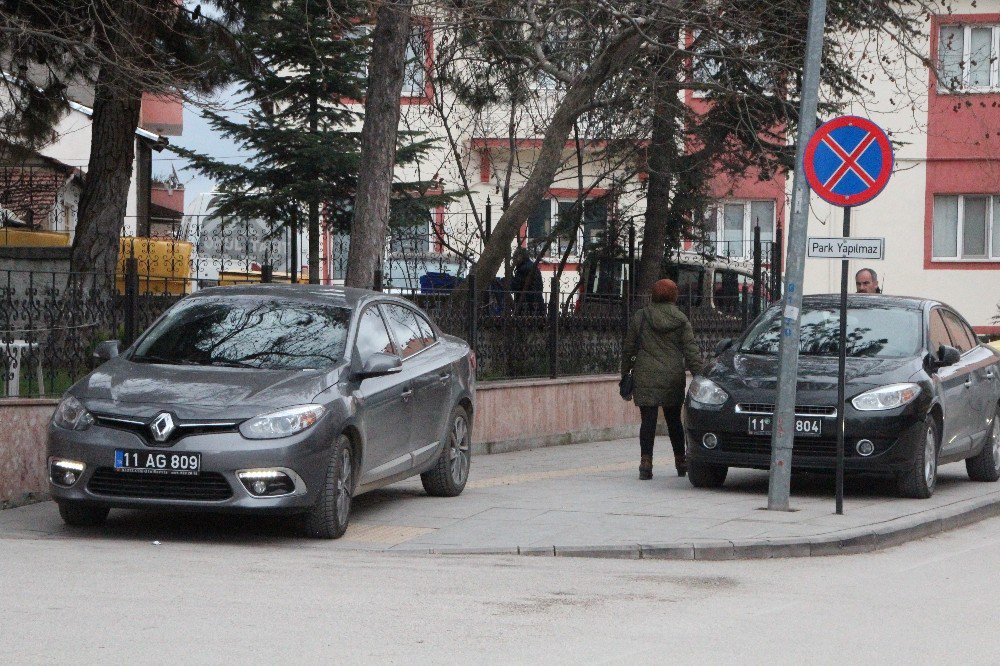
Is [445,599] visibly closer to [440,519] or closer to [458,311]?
[440,519]

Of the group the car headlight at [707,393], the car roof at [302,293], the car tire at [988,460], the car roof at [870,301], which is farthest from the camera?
the car tire at [988,460]

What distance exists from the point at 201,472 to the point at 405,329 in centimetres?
288

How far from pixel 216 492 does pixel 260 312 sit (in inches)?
69.9

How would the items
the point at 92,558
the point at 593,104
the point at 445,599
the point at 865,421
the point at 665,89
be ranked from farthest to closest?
the point at 665,89 → the point at 593,104 → the point at 865,421 → the point at 92,558 → the point at 445,599

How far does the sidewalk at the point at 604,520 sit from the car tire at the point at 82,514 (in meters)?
0.09

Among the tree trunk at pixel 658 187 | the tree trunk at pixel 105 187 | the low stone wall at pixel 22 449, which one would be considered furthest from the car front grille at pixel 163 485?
the tree trunk at pixel 658 187

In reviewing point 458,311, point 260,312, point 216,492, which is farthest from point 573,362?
point 216,492

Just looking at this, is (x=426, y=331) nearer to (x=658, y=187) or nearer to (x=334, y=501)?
(x=334, y=501)

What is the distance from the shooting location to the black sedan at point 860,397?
12.1 m

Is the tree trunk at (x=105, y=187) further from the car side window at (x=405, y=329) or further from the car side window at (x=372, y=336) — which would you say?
the car side window at (x=372, y=336)

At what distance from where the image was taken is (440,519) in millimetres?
11016

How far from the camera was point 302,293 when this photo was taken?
36.0ft

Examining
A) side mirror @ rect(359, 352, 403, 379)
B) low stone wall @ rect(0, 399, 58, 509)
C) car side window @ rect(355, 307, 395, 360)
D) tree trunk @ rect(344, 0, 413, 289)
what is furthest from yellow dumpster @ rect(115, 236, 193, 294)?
side mirror @ rect(359, 352, 403, 379)

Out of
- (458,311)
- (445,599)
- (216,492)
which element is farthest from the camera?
(458,311)
